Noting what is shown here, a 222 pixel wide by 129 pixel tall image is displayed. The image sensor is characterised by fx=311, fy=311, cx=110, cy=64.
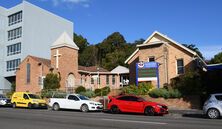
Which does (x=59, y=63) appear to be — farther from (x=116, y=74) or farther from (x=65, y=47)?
(x=116, y=74)

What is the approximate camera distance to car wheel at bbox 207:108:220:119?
62.0ft

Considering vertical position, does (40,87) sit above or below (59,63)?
below

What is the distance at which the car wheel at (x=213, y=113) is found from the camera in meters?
18.9

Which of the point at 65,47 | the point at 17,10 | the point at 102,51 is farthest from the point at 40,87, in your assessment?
the point at 102,51

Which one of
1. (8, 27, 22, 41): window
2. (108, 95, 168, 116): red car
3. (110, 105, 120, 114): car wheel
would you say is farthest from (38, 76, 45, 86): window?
(110, 105, 120, 114): car wheel

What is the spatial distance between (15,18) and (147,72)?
3756 cm

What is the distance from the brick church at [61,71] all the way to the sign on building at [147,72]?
30.7ft

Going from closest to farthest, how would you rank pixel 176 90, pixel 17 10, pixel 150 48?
pixel 176 90 < pixel 150 48 < pixel 17 10

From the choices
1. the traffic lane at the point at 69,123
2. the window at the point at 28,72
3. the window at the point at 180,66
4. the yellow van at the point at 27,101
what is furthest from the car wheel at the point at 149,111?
the window at the point at 28,72

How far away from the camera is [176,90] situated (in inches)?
1104

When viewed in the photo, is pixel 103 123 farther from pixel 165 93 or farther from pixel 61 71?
pixel 61 71

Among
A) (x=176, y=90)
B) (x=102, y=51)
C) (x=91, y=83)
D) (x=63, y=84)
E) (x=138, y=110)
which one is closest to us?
(x=138, y=110)

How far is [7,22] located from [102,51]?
27832 mm

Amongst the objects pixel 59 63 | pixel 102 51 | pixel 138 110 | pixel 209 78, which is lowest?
pixel 138 110
